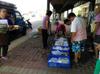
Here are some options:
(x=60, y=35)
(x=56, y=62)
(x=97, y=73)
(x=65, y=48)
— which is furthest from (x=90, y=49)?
(x=97, y=73)

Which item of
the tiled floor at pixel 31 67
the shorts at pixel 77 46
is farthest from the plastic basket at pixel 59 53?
the tiled floor at pixel 31 67

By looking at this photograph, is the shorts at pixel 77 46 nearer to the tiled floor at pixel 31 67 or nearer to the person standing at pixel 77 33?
the person standing at pixel 77 33

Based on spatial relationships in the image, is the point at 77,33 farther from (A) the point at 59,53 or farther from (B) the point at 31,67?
(B) the point at 31,67

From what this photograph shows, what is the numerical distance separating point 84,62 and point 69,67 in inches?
46.3

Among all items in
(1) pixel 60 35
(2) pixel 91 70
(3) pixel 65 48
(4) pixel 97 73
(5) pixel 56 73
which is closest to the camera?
(4) pixel 97 73

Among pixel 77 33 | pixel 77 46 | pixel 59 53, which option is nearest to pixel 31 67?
pixel 59 53

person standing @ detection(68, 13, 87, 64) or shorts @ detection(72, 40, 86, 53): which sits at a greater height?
person standing @ detection(68, 13, 87, 64)

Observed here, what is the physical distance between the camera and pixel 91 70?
29.2 feet

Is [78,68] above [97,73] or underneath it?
→ underneath

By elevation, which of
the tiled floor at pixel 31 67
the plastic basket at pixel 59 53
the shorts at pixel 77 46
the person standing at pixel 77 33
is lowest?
the tiled floor at pixel 31 67

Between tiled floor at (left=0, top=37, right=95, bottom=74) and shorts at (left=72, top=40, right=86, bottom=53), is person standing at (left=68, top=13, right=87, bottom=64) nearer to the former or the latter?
shorts at (left=72, top=40, right=86, bottom=53)

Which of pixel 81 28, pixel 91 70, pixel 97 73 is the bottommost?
pixel 91 70

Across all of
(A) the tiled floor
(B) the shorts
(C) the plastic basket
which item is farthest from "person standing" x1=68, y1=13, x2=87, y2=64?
(A) the tiled floor

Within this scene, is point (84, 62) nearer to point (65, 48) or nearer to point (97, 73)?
point (65, 48)
